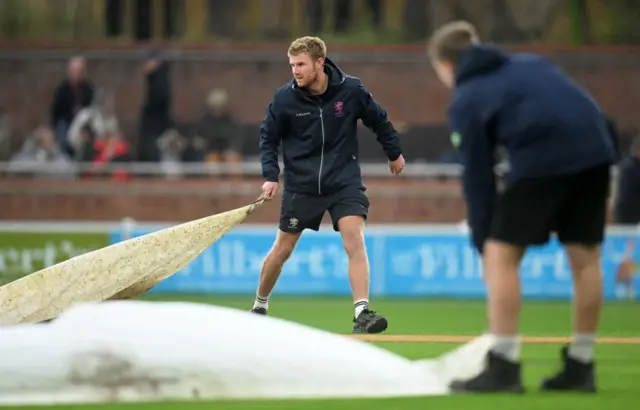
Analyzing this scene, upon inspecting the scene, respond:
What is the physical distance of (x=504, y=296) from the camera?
6.76 m

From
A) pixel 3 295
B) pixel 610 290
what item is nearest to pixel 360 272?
pixel 3 295

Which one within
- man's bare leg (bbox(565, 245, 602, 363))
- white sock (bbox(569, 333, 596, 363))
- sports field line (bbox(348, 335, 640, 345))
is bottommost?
sports field line (bbox(348, 335, 640, 345))

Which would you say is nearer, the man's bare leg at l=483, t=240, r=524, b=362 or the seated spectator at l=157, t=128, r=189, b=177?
the man's bare leg at l=483, t=240, r=524, b=362

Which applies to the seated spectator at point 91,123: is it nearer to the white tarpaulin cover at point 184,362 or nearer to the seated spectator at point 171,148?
the seated spectator at point 171,148

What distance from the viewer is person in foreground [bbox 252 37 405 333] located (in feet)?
34.9

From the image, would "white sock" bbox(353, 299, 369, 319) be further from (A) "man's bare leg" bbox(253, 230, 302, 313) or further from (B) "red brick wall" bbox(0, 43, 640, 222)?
(B) "red brick wall" bbox(0, 43, 640, 222)

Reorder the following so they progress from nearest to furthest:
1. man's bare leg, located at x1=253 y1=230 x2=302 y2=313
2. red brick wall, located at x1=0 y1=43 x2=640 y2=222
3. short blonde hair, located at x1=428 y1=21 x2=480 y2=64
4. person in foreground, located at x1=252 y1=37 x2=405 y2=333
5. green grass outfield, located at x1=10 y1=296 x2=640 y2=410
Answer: green grass outfield, located at x1=10 y1=296 x2=640 y2=410, short blonde hair, located at x1=428 y1=21 x2=480 y2=64, person in foreground, located at x1=252 y1=37 x2=405 y2=333, man's bare leg, located at x1=253 y1=230 x2=302 y2=313, red brick wall, located at x1=0 y1=43 x2=640 y2=222

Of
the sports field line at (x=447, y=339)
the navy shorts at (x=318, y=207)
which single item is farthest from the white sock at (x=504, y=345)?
the navy shorts at (x=318, y=207)

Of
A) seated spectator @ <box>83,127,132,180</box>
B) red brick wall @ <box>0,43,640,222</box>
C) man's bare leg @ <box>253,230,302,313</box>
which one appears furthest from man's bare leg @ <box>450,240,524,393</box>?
red brick wall @ <box>0,43,640,222</box>

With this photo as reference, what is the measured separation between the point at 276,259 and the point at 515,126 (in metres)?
4.34

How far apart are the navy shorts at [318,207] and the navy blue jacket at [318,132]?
0.16 ft

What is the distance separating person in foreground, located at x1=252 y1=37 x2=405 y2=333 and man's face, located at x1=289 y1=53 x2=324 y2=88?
17 millimetres

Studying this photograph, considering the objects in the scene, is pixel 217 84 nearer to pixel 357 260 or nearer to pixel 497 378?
pixel 357 260

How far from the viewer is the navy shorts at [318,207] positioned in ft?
35.2
